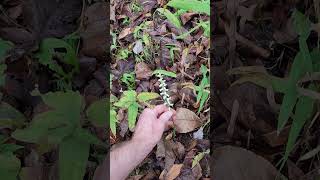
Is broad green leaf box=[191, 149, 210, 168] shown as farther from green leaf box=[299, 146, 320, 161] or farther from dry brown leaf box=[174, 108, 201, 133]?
green leaf box=[299, 146, 320, 161]

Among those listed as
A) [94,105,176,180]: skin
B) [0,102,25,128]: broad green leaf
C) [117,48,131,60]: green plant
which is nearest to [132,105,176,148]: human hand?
[94,105,176,180]: skin

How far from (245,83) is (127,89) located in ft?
0.70

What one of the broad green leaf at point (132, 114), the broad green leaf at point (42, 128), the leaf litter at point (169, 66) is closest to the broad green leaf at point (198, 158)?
the leaf litter at point (169, 66)

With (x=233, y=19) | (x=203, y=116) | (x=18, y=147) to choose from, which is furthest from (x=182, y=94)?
(x=18, y=147)

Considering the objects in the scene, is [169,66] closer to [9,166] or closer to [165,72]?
[165,72]

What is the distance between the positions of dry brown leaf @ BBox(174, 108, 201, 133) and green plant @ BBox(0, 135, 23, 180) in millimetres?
285

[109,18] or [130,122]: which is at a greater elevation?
[109,18]

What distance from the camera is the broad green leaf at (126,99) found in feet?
2.84

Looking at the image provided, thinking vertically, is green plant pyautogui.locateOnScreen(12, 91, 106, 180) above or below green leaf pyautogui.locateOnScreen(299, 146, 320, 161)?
above

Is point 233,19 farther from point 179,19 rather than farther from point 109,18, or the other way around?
point 109,18

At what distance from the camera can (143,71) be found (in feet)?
2.86

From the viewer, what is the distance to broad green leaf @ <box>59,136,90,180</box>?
2.75 ft

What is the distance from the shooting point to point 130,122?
86 cm

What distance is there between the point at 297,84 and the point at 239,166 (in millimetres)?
173
